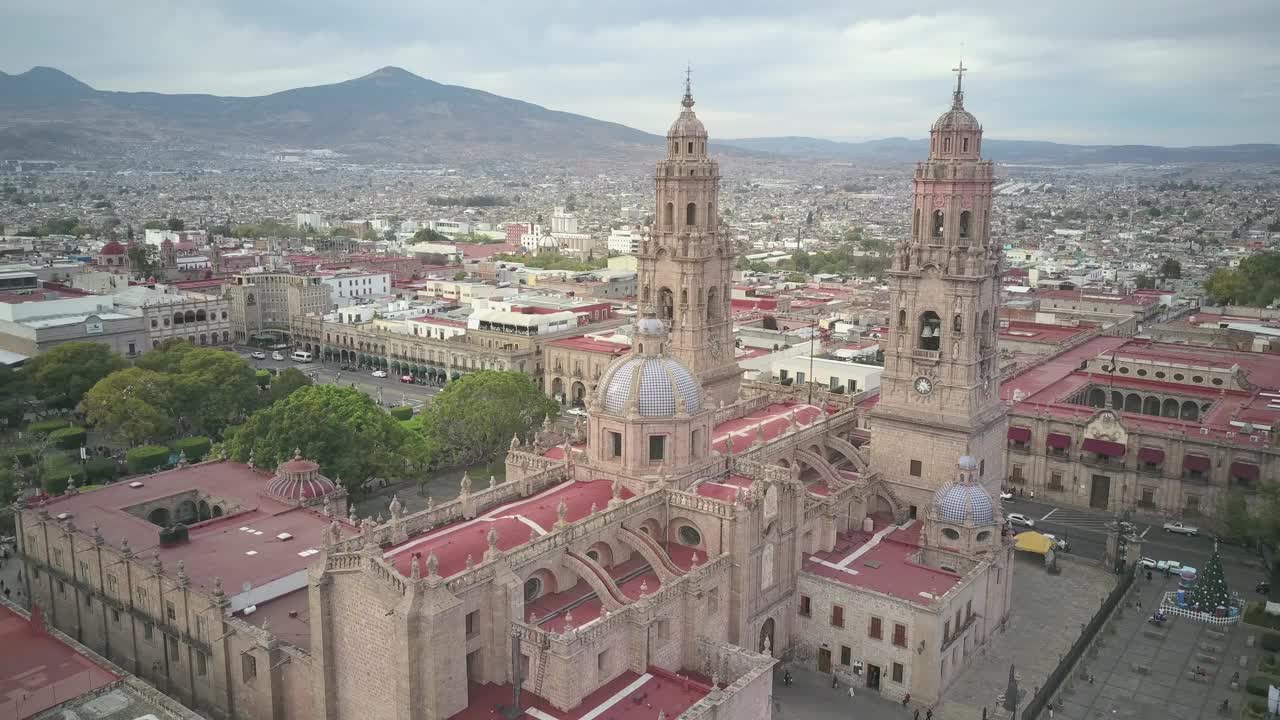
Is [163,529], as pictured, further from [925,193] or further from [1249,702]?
[1249,702]

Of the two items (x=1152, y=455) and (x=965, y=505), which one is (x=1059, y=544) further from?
(x=965, y=505)

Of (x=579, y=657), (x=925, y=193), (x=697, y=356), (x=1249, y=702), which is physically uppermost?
(x=925, y=193)

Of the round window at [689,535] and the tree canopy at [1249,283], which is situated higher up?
the tree canopy at [1249,283]

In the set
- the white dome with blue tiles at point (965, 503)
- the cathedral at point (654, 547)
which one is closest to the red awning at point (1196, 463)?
the cathedral at point (654, 547)

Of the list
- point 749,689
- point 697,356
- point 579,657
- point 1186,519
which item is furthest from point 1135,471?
point 579,657

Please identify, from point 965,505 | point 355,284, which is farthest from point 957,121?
point 355,284

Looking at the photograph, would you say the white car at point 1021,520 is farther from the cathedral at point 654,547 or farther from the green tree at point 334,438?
the green tree at point 334,438

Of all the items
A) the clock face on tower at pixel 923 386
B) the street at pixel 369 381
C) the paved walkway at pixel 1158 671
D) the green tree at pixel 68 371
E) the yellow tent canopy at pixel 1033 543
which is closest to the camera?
the paved walkway at pixel 1158 671
